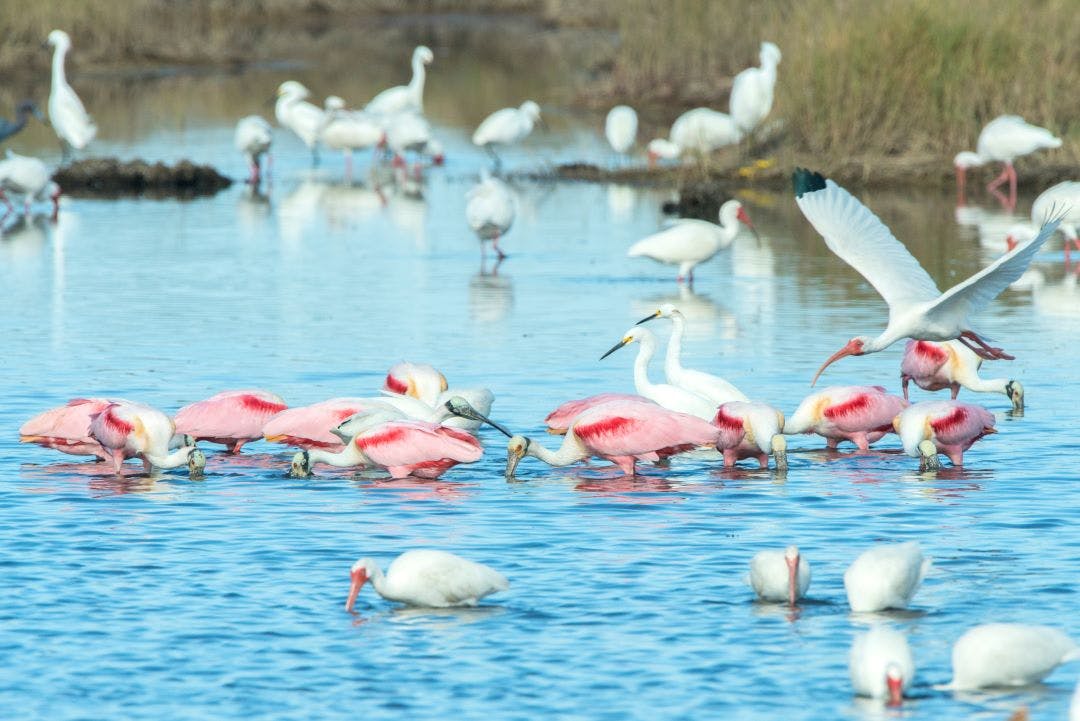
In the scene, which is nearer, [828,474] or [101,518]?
[101,518]

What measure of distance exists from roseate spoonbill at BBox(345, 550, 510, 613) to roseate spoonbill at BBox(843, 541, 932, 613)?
126 cm

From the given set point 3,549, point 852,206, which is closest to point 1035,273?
point 852,206

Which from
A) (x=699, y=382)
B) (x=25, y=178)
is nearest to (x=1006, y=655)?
(x=699, y=382)

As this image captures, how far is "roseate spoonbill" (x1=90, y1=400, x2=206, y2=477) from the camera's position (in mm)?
9367

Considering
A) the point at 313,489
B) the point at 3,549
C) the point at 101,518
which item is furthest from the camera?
the point at 313,489

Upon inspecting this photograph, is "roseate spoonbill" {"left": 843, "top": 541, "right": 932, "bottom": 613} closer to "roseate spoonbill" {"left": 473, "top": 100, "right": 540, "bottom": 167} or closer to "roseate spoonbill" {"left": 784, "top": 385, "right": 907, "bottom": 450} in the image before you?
"roseate spoonbill" {"left": 784, "top": 385, "right": 907, "bottom": 450}

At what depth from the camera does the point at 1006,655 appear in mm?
6168

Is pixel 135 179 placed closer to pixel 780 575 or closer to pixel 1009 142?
pixel 1009 142

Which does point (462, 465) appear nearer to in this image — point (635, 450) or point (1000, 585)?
point (635, 450)

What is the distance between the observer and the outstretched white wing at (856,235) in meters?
11.1

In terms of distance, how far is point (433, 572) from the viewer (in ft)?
23.5

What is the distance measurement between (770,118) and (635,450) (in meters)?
16.1

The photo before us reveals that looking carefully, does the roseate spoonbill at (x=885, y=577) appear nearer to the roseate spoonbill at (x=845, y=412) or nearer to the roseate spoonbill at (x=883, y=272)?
the roseate spoonbill at (x=845, y=412)

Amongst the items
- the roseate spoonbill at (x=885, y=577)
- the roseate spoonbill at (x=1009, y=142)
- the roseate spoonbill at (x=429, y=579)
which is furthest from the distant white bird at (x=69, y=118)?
the roseate spoonbill at (x=885, y=577)
